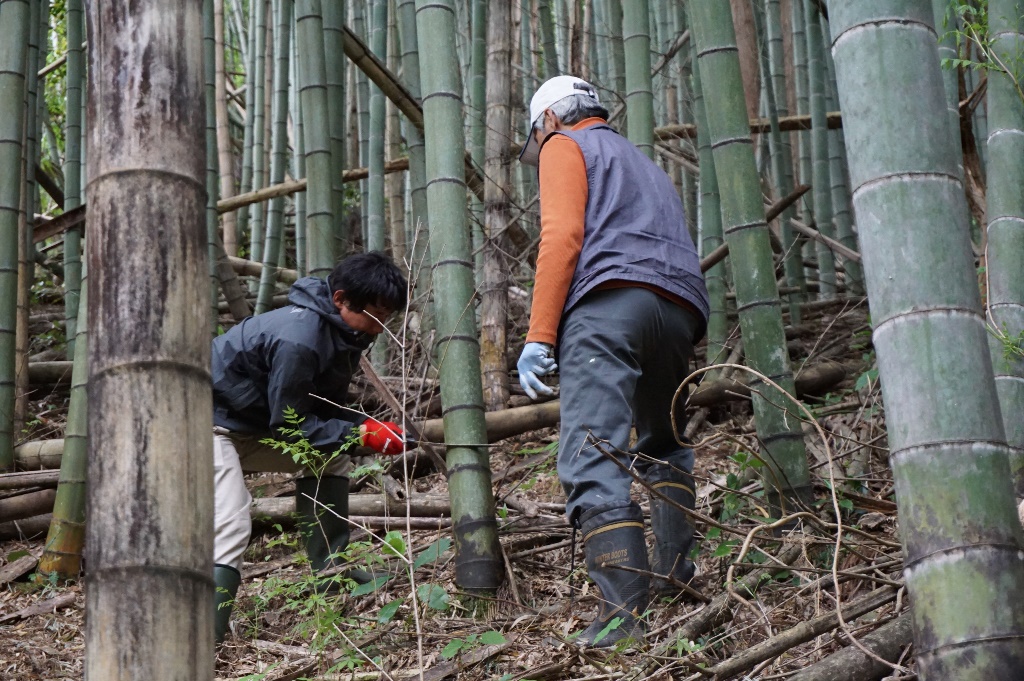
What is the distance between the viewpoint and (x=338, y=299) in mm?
3516

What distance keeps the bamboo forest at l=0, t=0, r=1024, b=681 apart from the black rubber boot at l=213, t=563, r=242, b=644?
0.02 meters

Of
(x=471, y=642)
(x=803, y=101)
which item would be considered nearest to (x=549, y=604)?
(x=471, y=642)

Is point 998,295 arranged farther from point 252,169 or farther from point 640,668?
point 252,169

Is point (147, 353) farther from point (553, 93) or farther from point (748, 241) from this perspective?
point (748, 241)

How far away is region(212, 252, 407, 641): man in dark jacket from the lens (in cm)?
340

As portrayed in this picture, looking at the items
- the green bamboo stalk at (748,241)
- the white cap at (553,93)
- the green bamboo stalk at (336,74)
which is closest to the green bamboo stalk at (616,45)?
the green bamboo stalk at (336,74)

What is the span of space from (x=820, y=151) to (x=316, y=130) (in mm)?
3467

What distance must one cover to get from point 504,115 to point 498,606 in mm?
2703

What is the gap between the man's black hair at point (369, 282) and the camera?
3.44 m

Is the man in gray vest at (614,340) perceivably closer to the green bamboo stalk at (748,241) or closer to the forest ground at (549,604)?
the forest ground at (549,604)

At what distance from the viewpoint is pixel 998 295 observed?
2752 mm

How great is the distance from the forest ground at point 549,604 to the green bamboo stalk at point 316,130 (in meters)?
1.14

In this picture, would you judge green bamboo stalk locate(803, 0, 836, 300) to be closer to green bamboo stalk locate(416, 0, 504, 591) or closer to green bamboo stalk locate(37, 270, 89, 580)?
green bamboo stalk locate(416, 0, 504, 591)

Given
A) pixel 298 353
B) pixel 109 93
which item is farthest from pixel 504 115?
pixel 109 93
